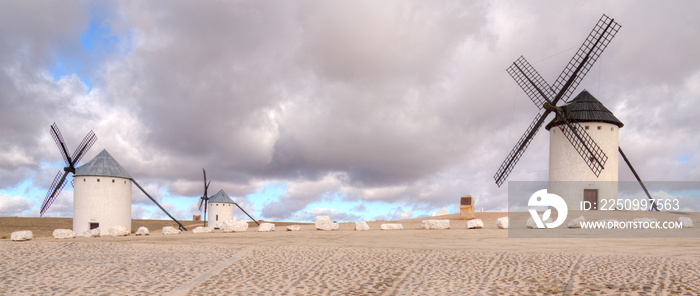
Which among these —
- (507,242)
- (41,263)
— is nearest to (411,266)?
(507,242)

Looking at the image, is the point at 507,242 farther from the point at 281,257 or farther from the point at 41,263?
the point at 41,263

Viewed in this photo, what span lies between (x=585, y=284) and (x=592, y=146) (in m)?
24.0

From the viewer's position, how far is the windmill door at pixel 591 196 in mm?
29938

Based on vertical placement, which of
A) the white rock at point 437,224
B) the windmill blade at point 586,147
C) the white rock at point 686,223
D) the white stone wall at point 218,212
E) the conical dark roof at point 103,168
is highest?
the windmill blade at point 586,147

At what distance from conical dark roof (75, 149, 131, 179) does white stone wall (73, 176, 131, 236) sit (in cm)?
28

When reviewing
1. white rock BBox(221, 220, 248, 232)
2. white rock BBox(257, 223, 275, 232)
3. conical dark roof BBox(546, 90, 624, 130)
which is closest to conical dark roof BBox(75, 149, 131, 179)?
white rock BBox(221, 220, 248, 232)

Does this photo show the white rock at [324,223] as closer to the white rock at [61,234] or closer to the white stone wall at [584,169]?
the white rock at [61,234]

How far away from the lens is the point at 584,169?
2973 cm

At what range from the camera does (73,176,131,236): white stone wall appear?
101ft

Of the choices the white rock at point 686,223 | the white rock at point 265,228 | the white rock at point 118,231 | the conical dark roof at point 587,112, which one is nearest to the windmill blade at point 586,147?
the conical dark roof at point 587,112

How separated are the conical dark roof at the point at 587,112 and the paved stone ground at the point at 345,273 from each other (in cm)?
2055

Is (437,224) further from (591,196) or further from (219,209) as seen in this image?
(219,209)

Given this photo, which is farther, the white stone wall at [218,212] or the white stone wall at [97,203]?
the white stone wall at [218,212]

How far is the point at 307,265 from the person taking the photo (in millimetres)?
10344
